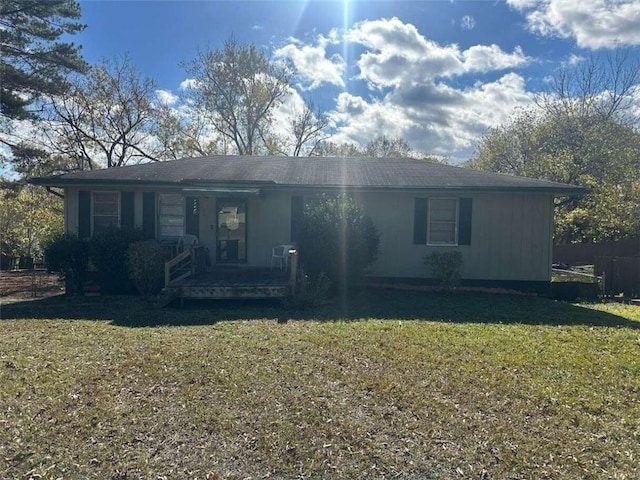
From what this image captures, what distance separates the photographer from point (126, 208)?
10.5 metres

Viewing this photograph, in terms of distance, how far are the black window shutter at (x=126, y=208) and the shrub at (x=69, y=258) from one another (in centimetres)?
115

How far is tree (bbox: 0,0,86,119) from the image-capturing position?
1295 centimetres

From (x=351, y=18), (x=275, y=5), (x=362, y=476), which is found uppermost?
(x=275, y=5)

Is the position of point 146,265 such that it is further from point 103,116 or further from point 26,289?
point 103,116

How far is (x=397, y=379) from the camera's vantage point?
4277mm

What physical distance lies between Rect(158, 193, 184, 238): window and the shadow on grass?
6.78 feet

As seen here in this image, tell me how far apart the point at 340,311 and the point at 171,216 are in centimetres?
562

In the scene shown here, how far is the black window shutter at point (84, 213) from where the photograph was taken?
10414 millimetres

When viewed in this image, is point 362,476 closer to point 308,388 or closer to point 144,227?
point 308,388

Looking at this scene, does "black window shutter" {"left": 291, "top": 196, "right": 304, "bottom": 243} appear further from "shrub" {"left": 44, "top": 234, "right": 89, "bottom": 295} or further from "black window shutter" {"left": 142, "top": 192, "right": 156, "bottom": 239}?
"shrub" {"left": 44, "top": 234, "right": 89, "bottom": 295}

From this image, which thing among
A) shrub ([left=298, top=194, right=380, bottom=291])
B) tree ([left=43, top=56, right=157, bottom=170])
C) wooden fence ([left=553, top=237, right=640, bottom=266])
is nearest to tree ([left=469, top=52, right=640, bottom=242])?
wooden fence ([left=553, top=237, right=640, bottom=266])

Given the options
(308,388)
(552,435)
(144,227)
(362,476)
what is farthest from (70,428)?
(144,227)

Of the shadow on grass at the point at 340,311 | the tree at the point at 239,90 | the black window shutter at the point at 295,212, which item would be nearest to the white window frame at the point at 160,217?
the shadow on grass at the point at 340,311

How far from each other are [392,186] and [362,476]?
7858 mm
